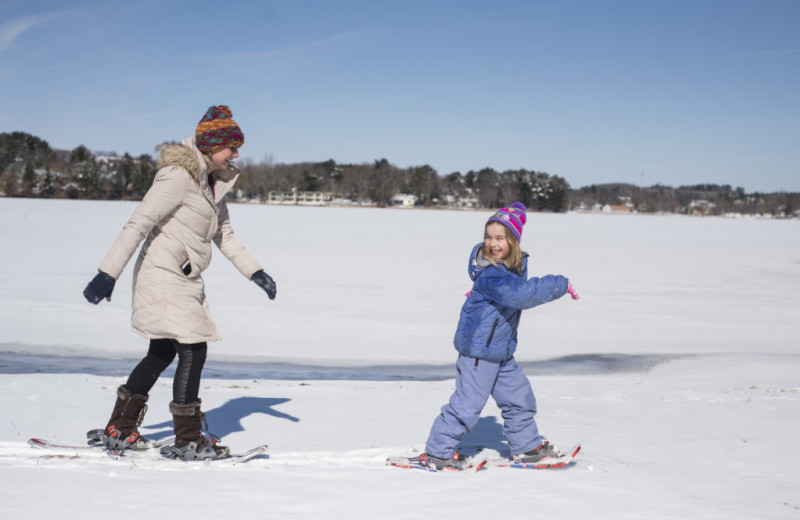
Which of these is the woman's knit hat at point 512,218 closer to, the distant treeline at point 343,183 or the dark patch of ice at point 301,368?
the dark patch of ice at point 301,368

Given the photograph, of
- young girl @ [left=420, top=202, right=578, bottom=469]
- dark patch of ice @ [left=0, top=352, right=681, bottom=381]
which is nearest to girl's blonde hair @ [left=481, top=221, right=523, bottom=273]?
young girl @ [left=420, top=202, right=578, bottom=469]

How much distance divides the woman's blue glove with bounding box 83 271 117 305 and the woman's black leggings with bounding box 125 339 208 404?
47 centimetres

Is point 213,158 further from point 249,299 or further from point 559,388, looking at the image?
point 249,299

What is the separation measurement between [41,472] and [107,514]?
648 millimetres

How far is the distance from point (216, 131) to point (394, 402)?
7.80 ft

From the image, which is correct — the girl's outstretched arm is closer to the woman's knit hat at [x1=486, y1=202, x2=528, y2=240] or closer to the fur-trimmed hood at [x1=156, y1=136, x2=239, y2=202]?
the woman's knit hat at [x1=486, y1=202, x2=528, y2=240]

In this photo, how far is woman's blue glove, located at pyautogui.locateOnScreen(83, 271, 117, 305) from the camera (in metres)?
2.81

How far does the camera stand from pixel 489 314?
318cm

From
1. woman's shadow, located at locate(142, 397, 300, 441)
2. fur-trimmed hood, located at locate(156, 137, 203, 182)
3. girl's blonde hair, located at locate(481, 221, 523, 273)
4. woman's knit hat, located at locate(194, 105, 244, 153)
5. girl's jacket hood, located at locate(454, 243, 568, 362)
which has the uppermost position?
woman's knit hat, located at locate(194, 105, 244, 153)

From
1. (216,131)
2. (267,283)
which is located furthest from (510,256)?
(216,131)

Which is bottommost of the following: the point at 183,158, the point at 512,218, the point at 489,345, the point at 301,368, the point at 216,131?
the point at 301,368

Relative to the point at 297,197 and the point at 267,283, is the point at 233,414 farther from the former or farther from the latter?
the point at 297,197

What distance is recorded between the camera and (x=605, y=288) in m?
13.1

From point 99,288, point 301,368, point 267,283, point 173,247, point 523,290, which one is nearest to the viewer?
point 99,288
